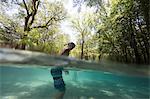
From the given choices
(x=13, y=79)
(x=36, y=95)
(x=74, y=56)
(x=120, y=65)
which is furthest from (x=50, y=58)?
(x=13, y=79)

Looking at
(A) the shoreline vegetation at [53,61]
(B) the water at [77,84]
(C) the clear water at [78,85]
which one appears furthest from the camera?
(C) the clear water at [78,85]

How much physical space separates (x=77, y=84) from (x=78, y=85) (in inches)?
11.6

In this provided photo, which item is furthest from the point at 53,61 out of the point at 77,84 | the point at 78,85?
the point at 77,84

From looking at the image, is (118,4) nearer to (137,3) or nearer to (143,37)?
(137,3)

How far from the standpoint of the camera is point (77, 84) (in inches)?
502

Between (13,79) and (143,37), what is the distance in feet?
38.5

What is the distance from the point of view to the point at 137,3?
7332mm

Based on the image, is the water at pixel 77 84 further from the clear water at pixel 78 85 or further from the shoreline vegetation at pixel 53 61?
the shoreline vegetation at pixel 53 61

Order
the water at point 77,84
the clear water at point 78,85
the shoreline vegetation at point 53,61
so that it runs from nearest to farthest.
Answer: the shoreline vegetation at point 53,61 < the water at point 77,84 < the clear water at point 78,85

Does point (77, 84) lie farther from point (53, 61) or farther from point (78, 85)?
point (53, 61)

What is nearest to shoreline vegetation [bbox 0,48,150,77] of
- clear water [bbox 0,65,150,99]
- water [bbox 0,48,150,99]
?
water [bbox 0,48,150,99]

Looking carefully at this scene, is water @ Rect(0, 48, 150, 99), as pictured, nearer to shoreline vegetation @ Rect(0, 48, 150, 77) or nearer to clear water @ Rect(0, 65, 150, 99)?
clear water @ Rect(0, 65, 150, 99)

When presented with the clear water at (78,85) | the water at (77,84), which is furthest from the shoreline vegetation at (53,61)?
the clear water at (78,85)

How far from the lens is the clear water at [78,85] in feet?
31.3
